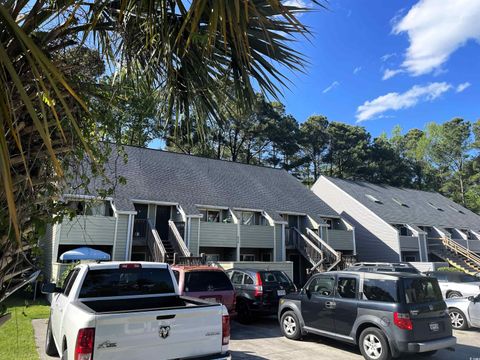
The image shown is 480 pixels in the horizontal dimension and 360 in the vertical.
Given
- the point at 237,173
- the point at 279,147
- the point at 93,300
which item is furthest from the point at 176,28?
the point at 279,147

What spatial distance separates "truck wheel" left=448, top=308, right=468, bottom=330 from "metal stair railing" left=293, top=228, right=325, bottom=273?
10.6 meters

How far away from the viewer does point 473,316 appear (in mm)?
10297

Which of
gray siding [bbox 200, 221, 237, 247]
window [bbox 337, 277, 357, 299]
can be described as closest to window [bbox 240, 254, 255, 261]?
gray siding [bbox 200, 221, 237, 247]

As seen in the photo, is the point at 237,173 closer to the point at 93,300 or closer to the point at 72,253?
the point at 72,253

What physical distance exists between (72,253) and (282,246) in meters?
13.1

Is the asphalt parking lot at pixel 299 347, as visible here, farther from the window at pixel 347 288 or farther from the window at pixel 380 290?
the window at pixel 380 290

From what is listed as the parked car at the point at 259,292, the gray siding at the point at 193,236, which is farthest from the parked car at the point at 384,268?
the gray siding at the point at 193,236

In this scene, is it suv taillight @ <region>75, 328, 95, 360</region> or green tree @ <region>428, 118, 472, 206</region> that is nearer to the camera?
suv taillight @ <region>75, 328, 95, 360</region>

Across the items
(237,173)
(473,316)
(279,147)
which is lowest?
(473,316)

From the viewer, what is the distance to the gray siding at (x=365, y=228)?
1120 inches

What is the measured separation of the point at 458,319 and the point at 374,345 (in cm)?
547

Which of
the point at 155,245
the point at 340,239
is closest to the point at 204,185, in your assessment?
the point at 155,245

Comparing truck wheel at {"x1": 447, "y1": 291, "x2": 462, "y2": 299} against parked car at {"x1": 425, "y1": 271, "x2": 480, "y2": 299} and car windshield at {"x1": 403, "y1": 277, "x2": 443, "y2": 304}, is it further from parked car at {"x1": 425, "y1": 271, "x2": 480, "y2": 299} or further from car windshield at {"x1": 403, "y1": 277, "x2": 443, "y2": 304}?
car windshield at {"x1": 403, "y1": 277, "x2": 443, "y2": 304}

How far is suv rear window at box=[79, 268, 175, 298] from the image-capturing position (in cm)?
572
